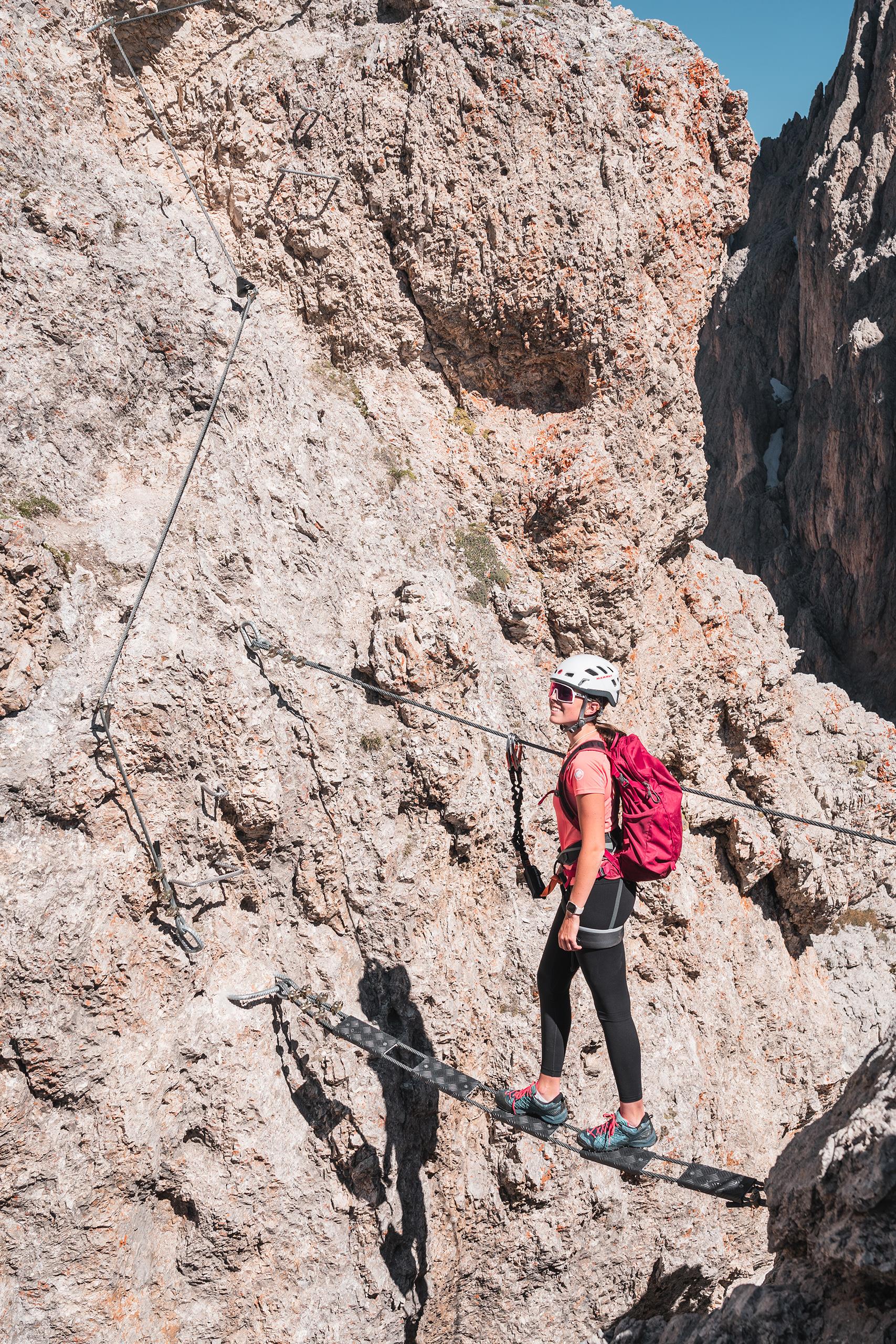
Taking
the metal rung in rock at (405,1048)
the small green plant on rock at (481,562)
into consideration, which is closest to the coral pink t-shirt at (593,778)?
the metal rung in rock at (405,1048)

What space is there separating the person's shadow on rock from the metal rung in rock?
499 millimetres

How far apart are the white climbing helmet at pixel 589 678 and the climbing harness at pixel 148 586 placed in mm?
2989

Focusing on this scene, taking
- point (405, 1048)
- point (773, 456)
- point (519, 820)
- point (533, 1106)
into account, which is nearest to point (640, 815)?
point (519, 820)

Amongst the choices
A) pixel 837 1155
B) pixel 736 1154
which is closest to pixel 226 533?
pixel 837 1155

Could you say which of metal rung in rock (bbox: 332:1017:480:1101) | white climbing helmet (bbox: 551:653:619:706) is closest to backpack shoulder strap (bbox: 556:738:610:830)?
white climbing helmet (bbox: 551:653:619:706)

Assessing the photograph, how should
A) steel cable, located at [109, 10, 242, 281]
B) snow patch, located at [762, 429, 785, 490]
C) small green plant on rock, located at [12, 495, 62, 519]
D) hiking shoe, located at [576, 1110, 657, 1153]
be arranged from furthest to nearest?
snow patch, located at [762, 429, 785, 490] → steel cable, located at [109, 10, 242, 281] → small green plant on rock, located at [12, 495, 62, 519] → hiking shoe, located at [576, 1110, 657, 1153]

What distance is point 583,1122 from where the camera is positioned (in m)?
7.20

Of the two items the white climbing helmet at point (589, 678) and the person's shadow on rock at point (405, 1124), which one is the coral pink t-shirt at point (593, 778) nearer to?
the white climbing helmet at point (589, 678)

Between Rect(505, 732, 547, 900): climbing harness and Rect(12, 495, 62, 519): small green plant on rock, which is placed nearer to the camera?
Rect(505, 732, 547, 900): climbing harness

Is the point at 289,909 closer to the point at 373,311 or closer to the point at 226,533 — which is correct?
the point at 226,533

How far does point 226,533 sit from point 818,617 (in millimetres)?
43426

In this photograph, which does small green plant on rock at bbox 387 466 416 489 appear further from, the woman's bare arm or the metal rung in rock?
the metal rung in rock

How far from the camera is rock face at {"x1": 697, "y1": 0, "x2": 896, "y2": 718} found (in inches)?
1553

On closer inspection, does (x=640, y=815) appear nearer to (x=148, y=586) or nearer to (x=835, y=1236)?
(x=835, y=1236)
